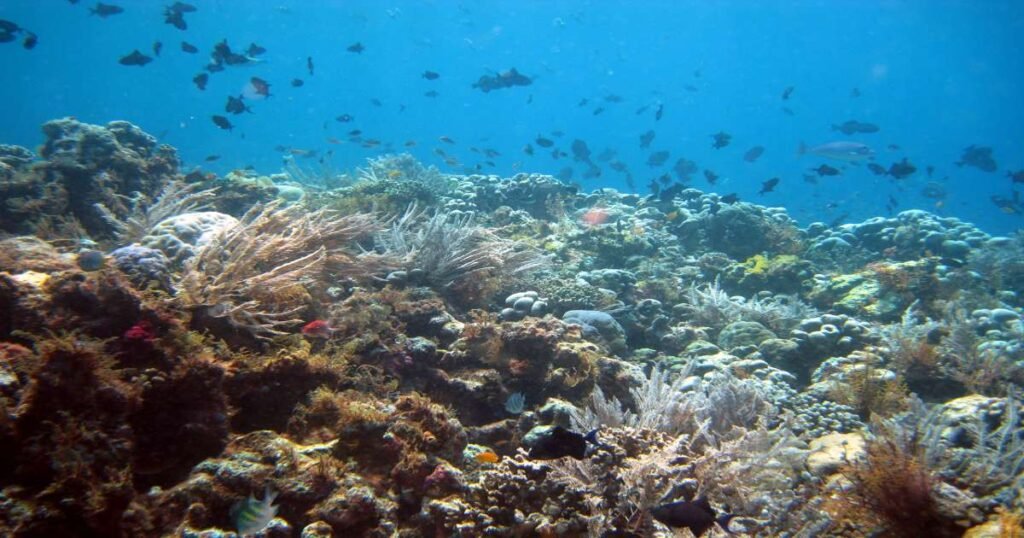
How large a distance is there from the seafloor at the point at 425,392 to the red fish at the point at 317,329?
0.02 metres

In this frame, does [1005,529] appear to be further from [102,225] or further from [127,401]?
[102,225]

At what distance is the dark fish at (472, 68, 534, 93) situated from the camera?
44.6ft

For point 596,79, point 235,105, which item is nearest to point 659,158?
point 235,105

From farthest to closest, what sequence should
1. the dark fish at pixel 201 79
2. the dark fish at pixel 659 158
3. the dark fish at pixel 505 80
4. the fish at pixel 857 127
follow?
the dark fish at pixel 659 158 < the fish at pixel 857 127 < the dark fish at pixel 505 80 < the dark fish at pixel 201 79

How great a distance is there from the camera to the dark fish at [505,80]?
1360 cm

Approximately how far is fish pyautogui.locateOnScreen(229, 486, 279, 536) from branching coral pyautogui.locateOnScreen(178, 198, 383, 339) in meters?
1.80

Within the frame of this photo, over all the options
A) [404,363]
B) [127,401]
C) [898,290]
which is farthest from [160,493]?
[898,290]

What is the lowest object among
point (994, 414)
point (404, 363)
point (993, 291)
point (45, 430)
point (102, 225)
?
point (45, 430)

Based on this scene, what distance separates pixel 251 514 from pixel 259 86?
10.5m

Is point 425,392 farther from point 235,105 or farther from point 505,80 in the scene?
point 505,80

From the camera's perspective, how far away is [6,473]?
2.60 metres

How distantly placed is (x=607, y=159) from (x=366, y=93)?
149 metres

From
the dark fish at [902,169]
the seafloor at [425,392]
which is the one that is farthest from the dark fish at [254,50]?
the dark fish at [902,169]

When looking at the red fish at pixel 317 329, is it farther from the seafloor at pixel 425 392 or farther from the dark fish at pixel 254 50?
the dark fish at pixel 254 50
